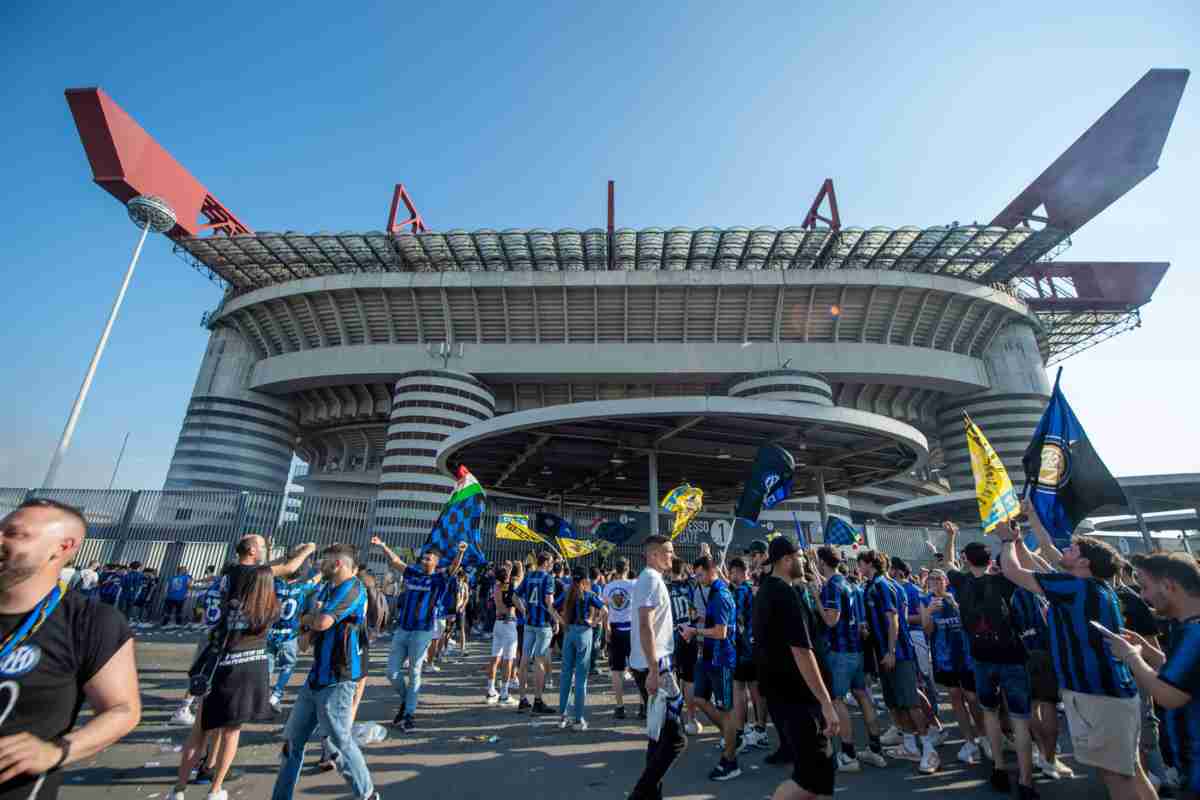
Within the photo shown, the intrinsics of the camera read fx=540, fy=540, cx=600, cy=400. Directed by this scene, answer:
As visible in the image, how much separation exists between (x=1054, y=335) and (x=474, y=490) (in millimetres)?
52575

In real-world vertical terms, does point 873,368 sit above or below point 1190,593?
above

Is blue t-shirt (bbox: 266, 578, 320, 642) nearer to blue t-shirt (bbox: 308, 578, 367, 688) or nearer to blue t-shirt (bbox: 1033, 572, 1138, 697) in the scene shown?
blue t-shirt (bbox: 308, 578, 367, 688)

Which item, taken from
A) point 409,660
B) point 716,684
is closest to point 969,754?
point 716,684

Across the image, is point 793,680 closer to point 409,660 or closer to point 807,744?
point 807,744

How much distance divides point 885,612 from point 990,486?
174cm

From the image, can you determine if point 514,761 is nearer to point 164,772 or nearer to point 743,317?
point 164,772

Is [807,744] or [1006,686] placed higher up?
[1006,686]

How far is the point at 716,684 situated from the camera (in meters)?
5.86

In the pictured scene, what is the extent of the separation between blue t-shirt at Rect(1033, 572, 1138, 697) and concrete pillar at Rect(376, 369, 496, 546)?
27.6m

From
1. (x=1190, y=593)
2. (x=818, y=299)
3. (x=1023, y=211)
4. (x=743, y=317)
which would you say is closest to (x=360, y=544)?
(x=1190, y=593)

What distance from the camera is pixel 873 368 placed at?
33.6 m

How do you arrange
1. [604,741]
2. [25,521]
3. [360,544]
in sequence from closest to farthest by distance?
[25,521]
[604,741]
[360,544]

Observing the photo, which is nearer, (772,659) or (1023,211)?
(772,659)

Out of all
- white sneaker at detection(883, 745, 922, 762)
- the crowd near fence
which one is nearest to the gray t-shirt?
white sneaker at detection(883, 745, 922, 762)
